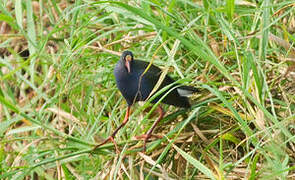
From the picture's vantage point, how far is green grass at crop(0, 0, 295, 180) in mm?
2234

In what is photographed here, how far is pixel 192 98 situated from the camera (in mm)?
2697

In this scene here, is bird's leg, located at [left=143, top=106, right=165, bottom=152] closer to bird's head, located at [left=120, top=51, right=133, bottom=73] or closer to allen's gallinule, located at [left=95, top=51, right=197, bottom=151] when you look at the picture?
allen's gallinule, located at [left=95, top=51, right=197, bottom=151]

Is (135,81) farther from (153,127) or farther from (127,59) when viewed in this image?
(153,127)

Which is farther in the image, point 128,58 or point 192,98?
point 192,98

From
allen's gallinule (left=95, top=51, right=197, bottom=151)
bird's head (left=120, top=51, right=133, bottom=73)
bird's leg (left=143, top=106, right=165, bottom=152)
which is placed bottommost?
bird's leg (left=143, top=106, right=165, bottom=152)

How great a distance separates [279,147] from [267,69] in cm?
69

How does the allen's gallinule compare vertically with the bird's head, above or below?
below

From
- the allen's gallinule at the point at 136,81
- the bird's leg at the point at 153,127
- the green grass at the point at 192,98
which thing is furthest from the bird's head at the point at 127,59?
the bird's leg at the point at 153,127

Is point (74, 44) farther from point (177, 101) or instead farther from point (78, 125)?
point (177, 101)

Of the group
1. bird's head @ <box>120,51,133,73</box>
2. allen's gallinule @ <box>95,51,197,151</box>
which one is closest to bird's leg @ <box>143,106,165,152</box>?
allen's gallinule @ <box>95,51,197,151</box>

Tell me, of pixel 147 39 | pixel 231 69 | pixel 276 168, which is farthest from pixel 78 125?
pixel 276 168

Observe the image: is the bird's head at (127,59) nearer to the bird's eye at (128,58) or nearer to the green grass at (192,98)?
the bird's eye at (128,58)

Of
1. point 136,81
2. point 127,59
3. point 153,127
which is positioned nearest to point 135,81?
point 136,81

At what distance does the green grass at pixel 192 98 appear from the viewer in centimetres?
223
